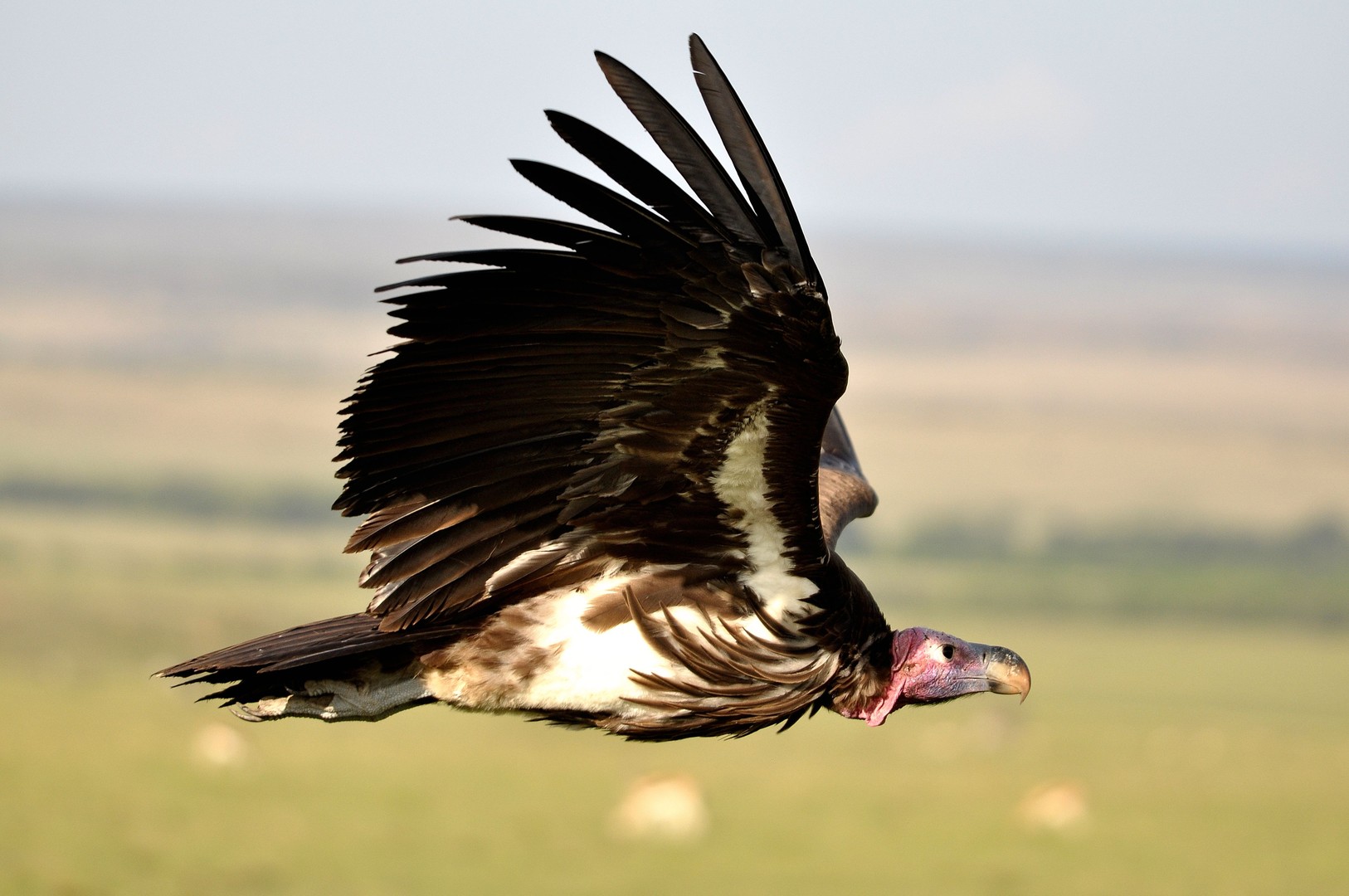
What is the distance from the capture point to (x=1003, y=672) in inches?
232

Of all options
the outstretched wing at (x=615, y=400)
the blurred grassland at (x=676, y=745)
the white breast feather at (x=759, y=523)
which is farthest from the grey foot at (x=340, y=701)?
the blurred grassland at (x=676, y=745)

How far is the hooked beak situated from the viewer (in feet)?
19.3

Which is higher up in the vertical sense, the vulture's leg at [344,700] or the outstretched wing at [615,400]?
the outstretched wing at [615,400]

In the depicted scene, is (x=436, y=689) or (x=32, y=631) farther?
(x=32, y=631)

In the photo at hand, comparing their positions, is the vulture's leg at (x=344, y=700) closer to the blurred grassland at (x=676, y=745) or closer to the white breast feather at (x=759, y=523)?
the white breast feather at (x=759, y=523)

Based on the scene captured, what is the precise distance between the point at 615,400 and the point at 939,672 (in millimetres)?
1815

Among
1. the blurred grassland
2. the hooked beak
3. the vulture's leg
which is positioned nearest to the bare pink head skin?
the hooked beak

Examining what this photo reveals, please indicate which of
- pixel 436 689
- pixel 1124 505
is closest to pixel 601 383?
pixel 436 689

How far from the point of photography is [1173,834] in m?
86.4

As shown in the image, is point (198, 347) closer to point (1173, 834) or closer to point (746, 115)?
point (1173, 834)

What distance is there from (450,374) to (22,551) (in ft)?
339

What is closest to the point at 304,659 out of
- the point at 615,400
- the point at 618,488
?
the point at 618,488

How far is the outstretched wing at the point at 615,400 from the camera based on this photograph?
14.0 feet

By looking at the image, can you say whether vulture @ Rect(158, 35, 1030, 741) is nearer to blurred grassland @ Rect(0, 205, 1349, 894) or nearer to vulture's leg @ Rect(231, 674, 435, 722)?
vulture's leg @ Rect(231, 674, 435, 722)
